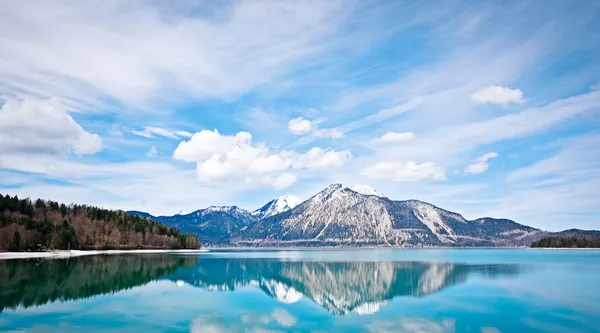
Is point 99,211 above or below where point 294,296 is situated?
above

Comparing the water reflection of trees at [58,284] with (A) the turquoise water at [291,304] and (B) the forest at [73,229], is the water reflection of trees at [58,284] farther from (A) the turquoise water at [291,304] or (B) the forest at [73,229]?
(B) the forest at [73,229]

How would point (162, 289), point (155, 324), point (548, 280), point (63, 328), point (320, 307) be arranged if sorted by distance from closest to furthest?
point (63, 328) → point (155, 324) → point (320, 307) → point (162, 289) → point (548, 280)

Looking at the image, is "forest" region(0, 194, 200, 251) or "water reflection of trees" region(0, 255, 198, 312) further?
"forest" region(0, 194, 200, 251)

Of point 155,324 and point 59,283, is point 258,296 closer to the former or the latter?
point 155,324

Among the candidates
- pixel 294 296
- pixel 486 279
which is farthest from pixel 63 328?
pixel 486 279

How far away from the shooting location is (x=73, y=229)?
448 ft

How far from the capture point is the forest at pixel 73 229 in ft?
384

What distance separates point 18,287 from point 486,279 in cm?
6186

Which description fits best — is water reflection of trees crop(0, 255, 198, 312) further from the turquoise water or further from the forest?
the forest

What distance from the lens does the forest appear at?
117 meters

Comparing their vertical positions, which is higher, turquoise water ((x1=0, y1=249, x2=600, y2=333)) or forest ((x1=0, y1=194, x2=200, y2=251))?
forest ((x1=0, y1=194, x2=200, y2=251))

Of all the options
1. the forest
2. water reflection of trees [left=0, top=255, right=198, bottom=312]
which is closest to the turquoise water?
water reflection of trees [left=0, top=255, right=198, bottom=312]

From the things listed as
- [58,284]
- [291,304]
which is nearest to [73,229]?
[58,284]

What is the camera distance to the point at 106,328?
29984 mm
